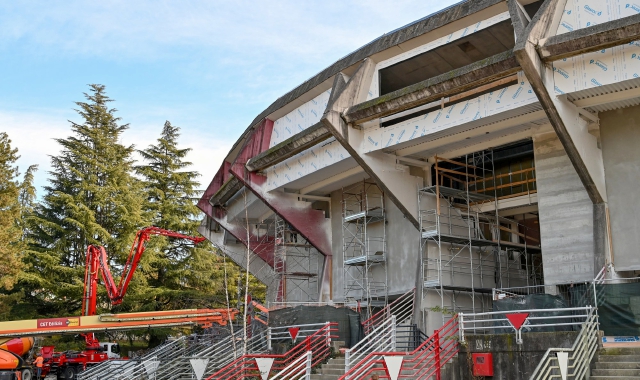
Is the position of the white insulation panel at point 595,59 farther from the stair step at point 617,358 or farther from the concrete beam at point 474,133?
the stair step at point 617,358

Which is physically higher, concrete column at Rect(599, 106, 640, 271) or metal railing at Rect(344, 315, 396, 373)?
concrete column at Rect(599, 106, 640, 271)

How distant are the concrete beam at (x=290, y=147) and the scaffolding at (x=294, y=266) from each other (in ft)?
16.7

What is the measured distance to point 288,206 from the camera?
3081 centimetres

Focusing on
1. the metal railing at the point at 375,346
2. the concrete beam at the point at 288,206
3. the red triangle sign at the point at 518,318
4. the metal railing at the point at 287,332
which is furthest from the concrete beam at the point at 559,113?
the concrete beam at the point at 288,206

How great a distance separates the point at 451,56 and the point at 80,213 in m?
33.8

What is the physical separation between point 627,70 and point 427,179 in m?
9.57

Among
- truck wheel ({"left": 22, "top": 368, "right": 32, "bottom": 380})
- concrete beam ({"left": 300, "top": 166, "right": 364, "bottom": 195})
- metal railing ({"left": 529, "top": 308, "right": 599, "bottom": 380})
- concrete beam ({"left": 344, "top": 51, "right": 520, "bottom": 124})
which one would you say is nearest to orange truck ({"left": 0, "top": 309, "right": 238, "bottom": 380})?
truck wheel ({"left": 22, "top": 368, "right": 32, "bottom": 380})

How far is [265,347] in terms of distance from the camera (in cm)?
2469

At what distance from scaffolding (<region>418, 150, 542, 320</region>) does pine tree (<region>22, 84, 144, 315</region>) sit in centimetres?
Result: 2968

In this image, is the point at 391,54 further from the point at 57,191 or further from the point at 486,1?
the point at 57,191

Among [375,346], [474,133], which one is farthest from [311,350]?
[474,133]

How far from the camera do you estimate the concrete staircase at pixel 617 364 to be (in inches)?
542

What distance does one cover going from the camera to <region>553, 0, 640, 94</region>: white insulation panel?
17.1 m

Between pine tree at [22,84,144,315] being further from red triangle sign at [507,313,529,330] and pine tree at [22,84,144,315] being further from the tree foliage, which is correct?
red triangle sign at [507,313,529,330]
